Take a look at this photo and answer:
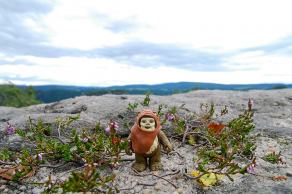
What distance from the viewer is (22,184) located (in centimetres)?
477

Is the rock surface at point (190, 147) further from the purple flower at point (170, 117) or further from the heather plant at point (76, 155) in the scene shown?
the purple flower at point (170, 117)

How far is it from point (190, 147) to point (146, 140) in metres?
1.37

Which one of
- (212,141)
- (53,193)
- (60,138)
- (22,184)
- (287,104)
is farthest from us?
(287,104)

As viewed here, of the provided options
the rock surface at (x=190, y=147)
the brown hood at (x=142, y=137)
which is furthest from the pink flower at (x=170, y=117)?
the brown hood at (x=142, y=137)

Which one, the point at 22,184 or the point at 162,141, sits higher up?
the point at 162,141

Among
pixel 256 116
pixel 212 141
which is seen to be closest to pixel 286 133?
pixel 256 116

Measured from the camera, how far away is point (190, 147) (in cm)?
601

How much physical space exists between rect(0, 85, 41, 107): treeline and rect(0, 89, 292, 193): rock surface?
5880cm

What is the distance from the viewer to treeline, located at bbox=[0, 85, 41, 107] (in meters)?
66.2

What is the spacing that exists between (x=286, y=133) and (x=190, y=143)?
2104mm

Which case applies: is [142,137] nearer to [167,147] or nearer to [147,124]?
[147,124]

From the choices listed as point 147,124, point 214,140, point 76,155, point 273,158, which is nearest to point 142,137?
point 147,124

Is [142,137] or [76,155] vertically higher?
[142,137]

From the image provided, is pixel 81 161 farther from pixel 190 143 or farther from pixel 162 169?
pixel 190 143
